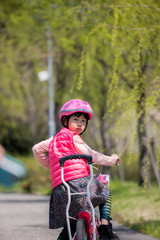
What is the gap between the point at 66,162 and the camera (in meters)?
4.47

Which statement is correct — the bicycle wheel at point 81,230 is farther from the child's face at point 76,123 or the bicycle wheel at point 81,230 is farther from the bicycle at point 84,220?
the child's face at point 76,123

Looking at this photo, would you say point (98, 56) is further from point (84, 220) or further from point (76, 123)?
point (84, 220)

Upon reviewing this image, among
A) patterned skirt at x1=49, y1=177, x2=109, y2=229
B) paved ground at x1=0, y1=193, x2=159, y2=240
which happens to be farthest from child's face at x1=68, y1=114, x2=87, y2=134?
paved ground at x1=0, y1=193, x2=159, y2=240

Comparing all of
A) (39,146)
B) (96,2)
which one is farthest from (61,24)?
(39,146)

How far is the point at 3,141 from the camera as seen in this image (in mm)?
31891

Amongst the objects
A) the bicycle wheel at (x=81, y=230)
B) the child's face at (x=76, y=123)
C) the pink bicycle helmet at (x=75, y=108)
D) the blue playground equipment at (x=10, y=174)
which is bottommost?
the blue playground equipment at (x=10, y=174)

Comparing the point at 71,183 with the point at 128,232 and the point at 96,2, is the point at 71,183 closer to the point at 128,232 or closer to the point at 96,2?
the point at 128,232

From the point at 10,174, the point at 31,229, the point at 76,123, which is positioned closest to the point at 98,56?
the point at 31,229

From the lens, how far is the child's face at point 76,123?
475 centimetres

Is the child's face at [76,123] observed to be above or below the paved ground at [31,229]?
above

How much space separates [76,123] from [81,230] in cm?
105

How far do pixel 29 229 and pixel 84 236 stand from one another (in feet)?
11.9

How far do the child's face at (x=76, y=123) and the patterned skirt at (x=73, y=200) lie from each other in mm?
522

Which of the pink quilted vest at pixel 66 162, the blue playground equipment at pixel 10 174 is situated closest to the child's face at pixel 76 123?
the pink quilted vest at pixel 66 162
